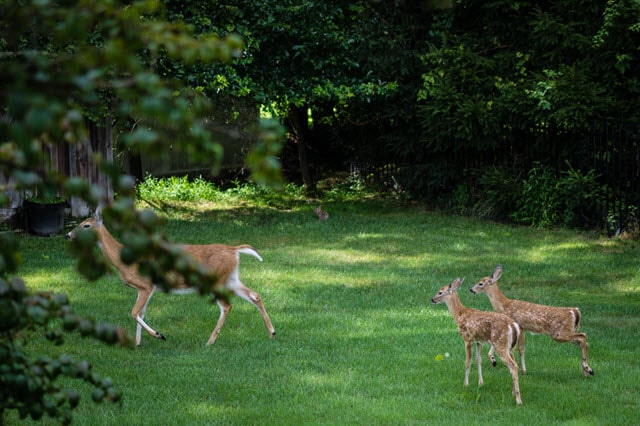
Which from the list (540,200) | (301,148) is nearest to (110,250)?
(540,200)

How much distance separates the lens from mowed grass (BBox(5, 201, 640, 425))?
22.3 ft

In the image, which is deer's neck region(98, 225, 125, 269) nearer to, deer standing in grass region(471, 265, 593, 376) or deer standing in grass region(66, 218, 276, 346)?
deer standing in grass region(66, 218, 276, 346)

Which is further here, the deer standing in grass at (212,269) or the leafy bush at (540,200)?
the leafy bush at (540,200)

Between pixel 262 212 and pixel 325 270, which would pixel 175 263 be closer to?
pixel 325 270

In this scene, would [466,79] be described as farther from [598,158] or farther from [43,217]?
[43,217]

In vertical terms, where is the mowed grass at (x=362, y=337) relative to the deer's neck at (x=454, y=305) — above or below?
below

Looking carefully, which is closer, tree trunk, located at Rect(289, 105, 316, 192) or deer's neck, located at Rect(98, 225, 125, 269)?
deer's neck, located at Rect(98, 225, 125, 269)

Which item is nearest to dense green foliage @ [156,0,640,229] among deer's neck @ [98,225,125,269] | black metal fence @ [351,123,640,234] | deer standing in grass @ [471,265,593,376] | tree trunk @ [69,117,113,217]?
black metal fence @ [351,123,640,234]

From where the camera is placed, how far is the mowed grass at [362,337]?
22.3 ft

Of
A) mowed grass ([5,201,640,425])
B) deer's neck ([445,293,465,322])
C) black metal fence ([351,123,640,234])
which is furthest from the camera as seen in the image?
black metal fence ([351,123,640,234])

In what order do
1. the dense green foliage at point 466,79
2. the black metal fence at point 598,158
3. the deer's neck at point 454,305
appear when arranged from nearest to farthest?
the deer's neck at point 454,305, the black metal fence at point 598,158, the dense green foliage at point 466,79

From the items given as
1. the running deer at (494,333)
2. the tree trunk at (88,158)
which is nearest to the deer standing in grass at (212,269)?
the running deer at (494,333)

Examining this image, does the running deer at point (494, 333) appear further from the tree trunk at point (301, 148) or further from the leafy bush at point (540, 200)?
the tree trunk at point (301, 148)

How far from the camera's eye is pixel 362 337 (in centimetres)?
893
